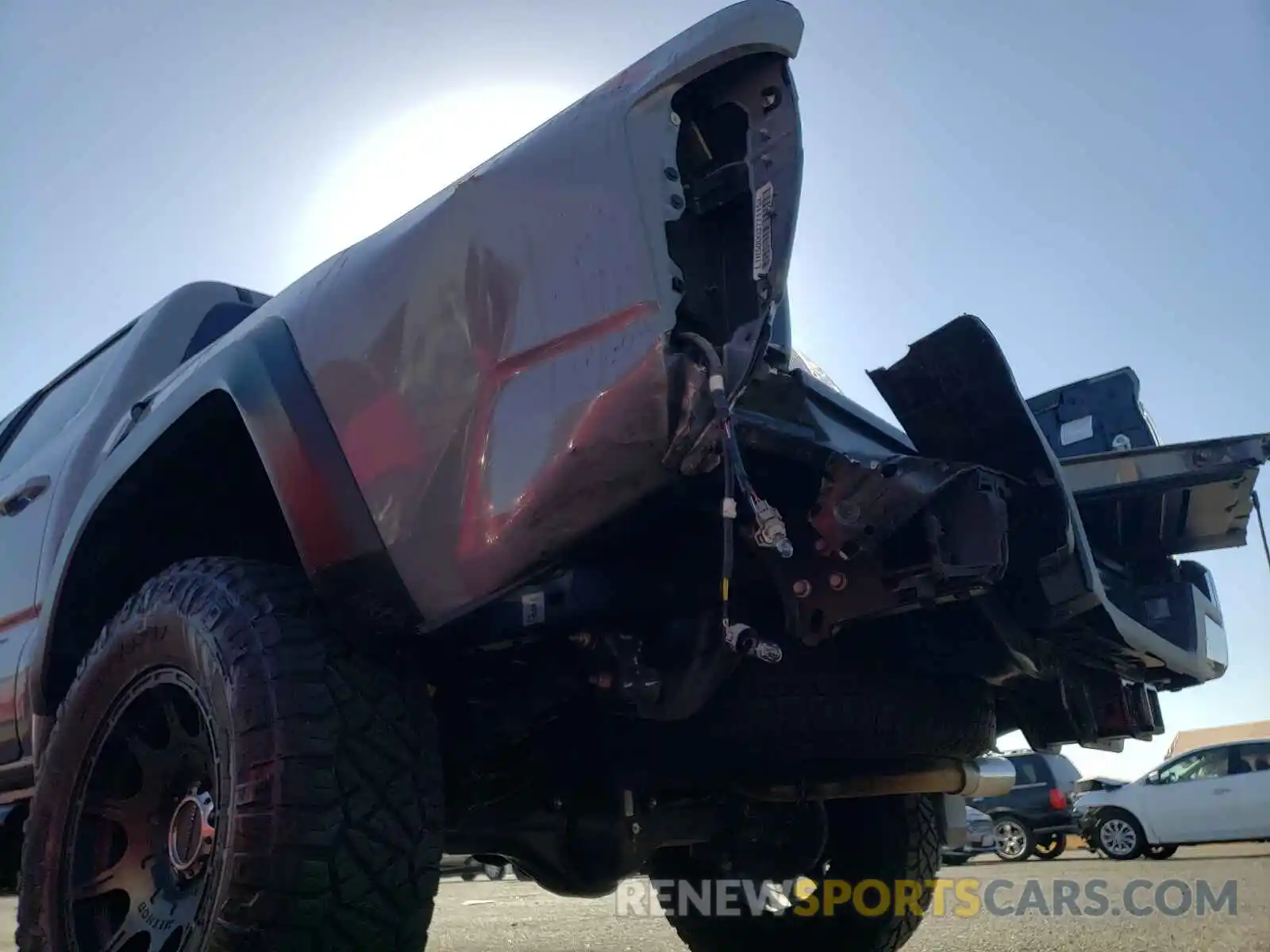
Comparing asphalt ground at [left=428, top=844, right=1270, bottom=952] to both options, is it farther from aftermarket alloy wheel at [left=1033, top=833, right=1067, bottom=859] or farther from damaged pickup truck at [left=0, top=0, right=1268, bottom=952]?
aftermarket alloy wheel at [left=1033, top=833, right=1067, bottom=859]

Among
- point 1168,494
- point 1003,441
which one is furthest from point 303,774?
point 1168,494

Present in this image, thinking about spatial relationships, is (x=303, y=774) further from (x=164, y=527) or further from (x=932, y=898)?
(x=932, y=898)

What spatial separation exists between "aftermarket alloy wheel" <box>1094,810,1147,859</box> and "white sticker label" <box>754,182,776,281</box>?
14.3 m

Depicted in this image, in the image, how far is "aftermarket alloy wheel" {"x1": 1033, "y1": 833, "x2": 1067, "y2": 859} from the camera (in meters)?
16.3

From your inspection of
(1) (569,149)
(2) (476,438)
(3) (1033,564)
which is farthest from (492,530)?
(3) (1033,564)

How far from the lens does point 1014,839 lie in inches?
643

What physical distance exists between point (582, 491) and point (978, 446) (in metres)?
0.91

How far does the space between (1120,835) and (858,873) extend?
12399mm

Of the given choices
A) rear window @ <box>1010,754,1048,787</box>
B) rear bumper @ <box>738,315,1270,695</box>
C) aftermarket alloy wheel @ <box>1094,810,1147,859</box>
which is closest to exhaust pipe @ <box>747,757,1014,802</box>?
rear bumper @ <box>738,315,1270,695</box>

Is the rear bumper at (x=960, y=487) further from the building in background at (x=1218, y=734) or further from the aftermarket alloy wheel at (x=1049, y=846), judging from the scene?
the building in background at (x=1218, y=734)

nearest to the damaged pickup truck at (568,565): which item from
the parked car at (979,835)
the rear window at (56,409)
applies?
the rear window at (56,409)

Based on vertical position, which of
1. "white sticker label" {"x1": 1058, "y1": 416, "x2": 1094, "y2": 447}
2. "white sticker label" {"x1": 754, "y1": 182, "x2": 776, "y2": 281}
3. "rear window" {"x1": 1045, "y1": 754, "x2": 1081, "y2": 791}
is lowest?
"rear window" {"x1": 1045, "y1": 754, "x2": 1081, "y2": 791}

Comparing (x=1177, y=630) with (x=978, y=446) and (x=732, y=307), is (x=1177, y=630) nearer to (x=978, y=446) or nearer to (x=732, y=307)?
(x=978, y=446)

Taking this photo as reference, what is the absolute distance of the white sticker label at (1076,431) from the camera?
3.08 metres
